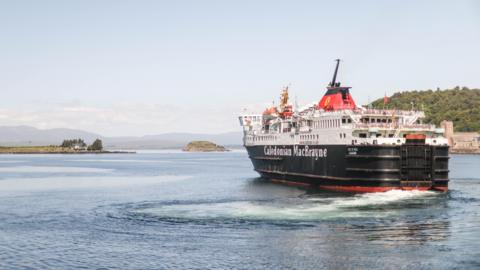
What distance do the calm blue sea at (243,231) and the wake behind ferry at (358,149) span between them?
2205 millimetres

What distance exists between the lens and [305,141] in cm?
6706

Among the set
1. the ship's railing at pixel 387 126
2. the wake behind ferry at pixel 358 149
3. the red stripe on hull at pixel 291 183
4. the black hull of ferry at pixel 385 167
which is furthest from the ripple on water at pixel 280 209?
the red stripe on hull at pixel 291 183

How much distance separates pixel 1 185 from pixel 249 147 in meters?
34.9

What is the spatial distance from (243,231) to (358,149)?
2273cm

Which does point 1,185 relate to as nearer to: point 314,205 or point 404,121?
point 314,205

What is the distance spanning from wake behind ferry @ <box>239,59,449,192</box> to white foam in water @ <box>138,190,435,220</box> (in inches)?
78.9

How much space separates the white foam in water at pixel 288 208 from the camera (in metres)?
43.6

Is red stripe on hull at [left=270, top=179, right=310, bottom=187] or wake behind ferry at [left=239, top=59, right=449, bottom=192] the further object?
red stripe on hull at [left=270, top=179, right=310, bottom=187]

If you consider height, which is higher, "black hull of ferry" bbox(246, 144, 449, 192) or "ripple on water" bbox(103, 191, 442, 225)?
"black hull of ferry" bbox(246, 144, 449, 192)

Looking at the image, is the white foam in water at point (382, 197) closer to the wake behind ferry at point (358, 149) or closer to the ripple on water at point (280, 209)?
the ripple on water at point (280, 209)

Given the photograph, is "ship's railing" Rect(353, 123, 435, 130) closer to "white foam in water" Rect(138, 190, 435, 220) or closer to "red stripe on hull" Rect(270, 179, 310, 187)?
"white foam in water" Rect(138, 190, 435, 220)

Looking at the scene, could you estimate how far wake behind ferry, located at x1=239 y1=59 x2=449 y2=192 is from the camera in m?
55.2

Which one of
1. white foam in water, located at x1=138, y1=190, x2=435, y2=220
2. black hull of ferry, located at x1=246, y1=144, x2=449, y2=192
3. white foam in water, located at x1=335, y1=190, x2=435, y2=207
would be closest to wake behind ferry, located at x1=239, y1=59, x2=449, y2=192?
black hull of ferry, located at x1=246, y1=144, x2=449, y2=192

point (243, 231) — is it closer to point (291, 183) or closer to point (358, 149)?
point (358, 149)
